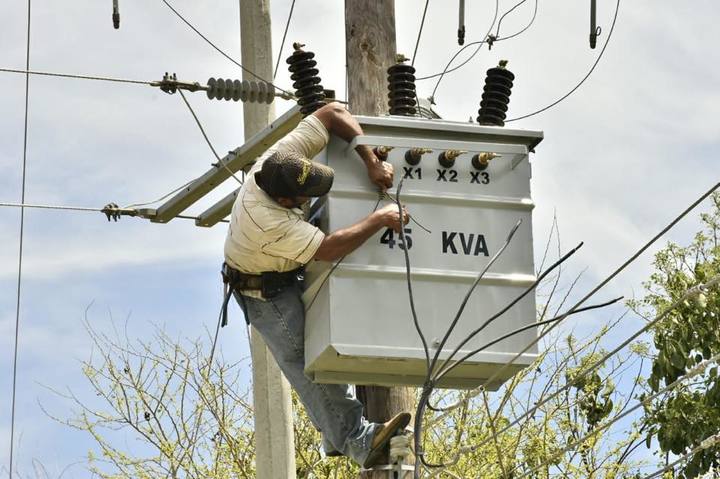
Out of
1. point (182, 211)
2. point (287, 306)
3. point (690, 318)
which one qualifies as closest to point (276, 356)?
point (287, 306)

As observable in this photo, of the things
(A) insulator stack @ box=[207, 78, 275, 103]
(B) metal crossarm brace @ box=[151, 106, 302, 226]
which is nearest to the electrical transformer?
(B) metal crossarm brace @ box=[151, 106, 302, 226]

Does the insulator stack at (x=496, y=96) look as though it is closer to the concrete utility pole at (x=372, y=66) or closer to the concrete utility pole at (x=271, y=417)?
the concrete utility pole at (x=372, y=66)

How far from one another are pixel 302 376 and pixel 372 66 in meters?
1.69

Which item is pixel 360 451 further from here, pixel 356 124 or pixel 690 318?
pixel 690 318

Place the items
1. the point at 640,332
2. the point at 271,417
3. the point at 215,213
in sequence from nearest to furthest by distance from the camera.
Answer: the point at 640,332 < the point at 271,417 < the point at 215,213

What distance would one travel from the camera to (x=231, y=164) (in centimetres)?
1162

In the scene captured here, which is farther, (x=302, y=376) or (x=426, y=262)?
(x=302, y=376)

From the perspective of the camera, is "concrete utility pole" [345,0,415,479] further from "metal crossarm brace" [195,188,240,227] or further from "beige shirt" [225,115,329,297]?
"metal crossarm brace" [195,188,240,227]

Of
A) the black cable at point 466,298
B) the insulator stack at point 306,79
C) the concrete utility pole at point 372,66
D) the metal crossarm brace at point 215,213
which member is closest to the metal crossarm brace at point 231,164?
the metal crossarm brace at point 215,213

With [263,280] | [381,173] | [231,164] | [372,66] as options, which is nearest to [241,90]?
[231,164]

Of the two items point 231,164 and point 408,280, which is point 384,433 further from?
point 231,164

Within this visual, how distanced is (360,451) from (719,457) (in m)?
7.79

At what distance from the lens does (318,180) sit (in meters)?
7.47

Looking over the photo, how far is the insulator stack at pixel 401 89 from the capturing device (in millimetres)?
8211
